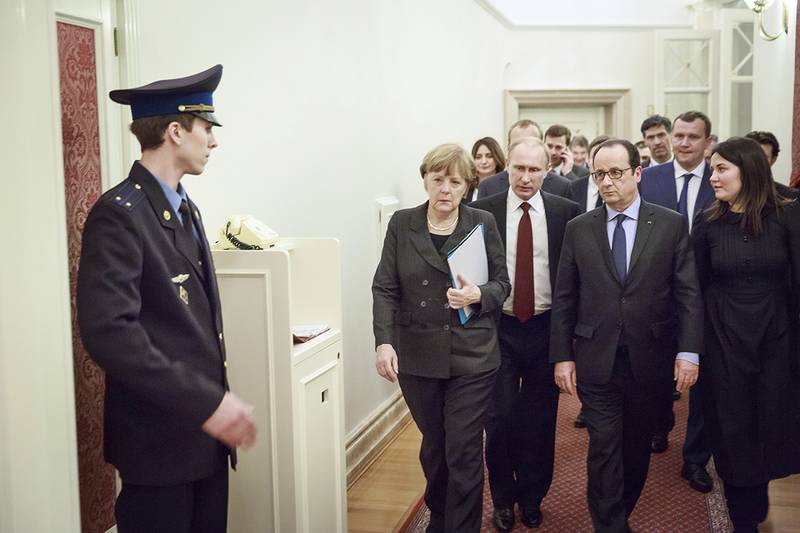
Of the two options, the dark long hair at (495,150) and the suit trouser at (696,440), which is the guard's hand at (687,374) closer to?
the suit trouser at (696,440)

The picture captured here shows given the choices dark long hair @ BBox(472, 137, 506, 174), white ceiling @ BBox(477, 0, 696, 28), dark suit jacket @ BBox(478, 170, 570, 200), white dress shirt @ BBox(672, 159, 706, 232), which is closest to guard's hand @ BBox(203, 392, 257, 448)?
dark suit jacket @ BBox(478, 170, 570, 200)

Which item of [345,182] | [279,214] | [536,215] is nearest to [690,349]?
[536,215]

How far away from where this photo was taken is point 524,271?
3.45 metres

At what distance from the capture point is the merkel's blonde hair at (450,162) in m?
3.01

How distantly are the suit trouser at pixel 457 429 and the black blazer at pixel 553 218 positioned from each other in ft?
2.10

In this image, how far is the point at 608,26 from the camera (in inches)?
390

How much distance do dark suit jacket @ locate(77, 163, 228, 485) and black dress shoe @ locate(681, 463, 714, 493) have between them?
8.54ft

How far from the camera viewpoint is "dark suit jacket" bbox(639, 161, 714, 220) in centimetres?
400

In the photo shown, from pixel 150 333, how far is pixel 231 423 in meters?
0.27

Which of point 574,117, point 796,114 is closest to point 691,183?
point 796,114

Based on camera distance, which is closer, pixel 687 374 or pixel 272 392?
pixel 272 392

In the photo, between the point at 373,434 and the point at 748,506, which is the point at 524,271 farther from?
the point at 373,434

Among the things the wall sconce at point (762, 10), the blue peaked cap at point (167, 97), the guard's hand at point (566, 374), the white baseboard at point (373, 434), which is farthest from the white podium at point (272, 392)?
the wall sconce at point (762, 10)

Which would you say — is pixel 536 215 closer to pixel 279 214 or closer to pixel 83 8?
pixel 279 214
